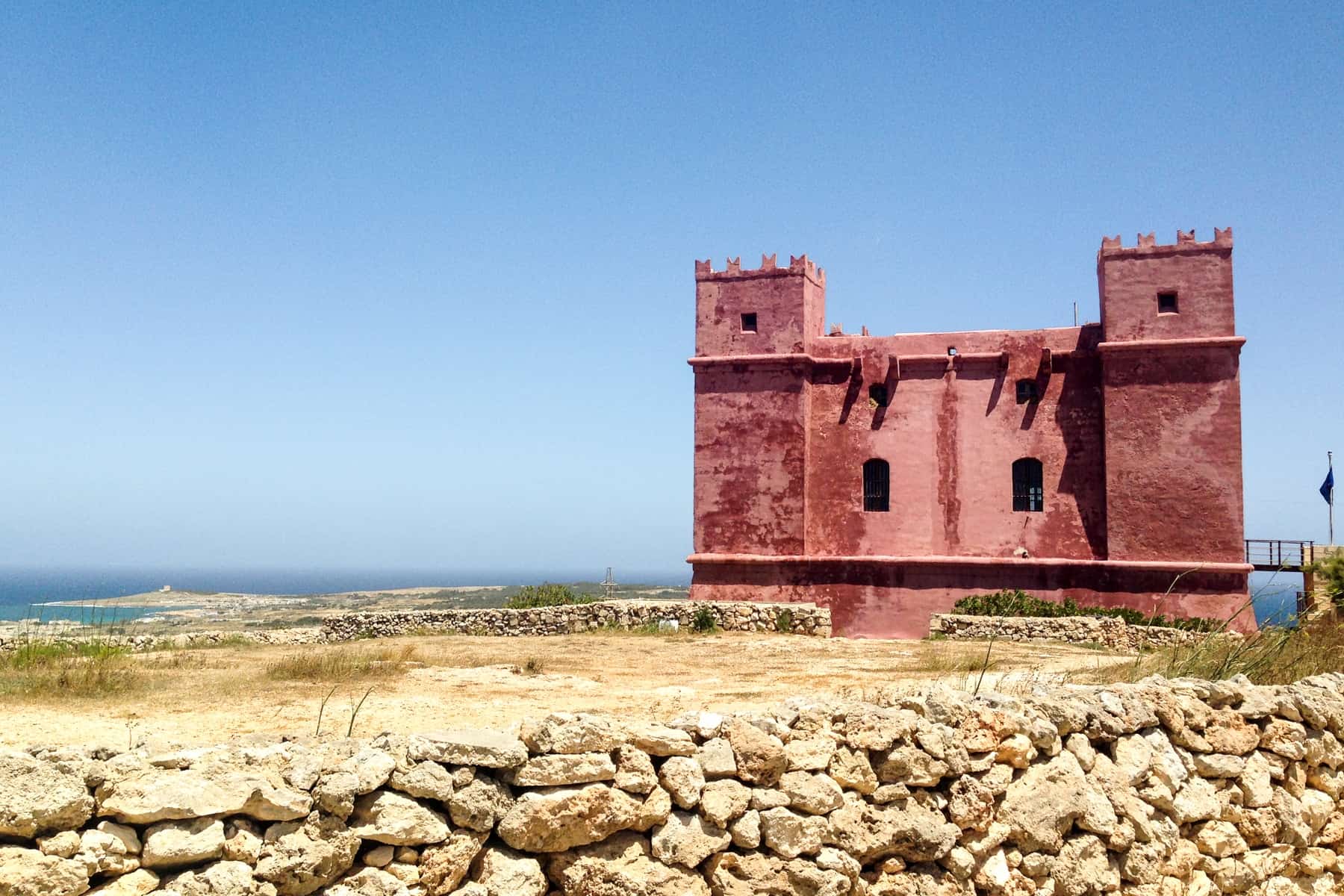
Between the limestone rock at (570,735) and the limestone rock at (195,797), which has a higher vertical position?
the limestone rock at (570,735)

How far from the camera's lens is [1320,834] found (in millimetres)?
7816

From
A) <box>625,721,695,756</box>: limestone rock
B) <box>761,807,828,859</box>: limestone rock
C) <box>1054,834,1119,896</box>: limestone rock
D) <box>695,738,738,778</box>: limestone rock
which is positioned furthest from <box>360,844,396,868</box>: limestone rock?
<box>1054,834,1119,896</box>: limestone rock

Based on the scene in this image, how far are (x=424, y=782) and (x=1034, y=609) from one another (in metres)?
19.1

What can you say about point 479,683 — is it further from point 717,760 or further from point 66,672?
point 717,760

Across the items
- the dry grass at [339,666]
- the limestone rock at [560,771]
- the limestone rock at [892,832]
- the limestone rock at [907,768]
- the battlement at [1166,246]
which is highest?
the battlement at [1166,246]

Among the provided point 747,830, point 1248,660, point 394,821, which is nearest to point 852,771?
point 747,830

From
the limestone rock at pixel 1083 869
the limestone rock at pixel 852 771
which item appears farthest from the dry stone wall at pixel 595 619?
the limestone rock at pixel 852 771

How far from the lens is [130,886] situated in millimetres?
4344

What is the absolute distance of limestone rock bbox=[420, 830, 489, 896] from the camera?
16.0 feet

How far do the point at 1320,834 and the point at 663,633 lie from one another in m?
12.6

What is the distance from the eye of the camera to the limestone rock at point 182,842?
14.5 feet

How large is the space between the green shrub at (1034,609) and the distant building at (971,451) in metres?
0.61

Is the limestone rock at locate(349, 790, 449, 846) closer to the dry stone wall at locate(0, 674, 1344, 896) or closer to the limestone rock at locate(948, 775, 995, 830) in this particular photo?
the dry stone wall at locate(0, 674, 1344, 896)

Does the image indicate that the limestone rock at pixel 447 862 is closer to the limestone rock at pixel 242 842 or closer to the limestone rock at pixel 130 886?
the limestone rock at pixel 242 842
